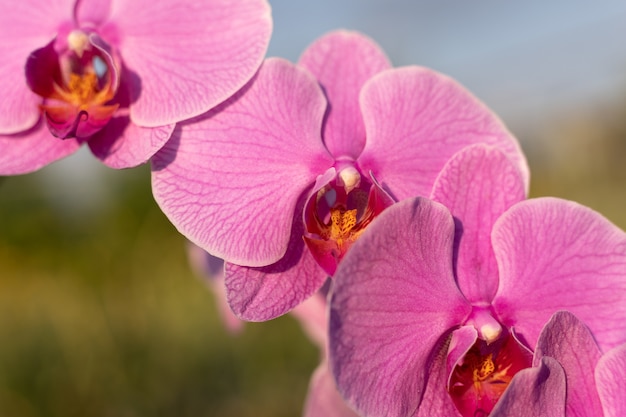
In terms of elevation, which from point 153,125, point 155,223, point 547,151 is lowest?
point 547,151

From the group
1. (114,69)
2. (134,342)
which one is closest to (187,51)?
(114,69)

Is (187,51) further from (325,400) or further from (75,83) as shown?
(325,400)

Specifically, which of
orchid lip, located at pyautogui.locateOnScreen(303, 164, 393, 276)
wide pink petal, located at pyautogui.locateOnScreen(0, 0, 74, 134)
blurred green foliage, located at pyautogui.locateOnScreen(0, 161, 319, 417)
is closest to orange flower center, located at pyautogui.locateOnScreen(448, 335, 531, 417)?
orchid lip, located at pyautogui.locateOnScreen(303, 164, 393, 276)

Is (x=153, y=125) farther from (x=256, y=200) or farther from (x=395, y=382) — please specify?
(x=395, y=382)

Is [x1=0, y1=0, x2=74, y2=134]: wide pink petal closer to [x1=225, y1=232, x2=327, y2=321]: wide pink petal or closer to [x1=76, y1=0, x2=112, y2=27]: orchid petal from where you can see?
[x1=76, y1=0, x2=112, y2=27]: orchid petal

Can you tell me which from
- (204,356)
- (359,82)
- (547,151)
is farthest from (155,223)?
(547,151)

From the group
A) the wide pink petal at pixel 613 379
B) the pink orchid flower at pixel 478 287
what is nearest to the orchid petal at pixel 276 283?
the pink orchid flower at pixel 478 287
